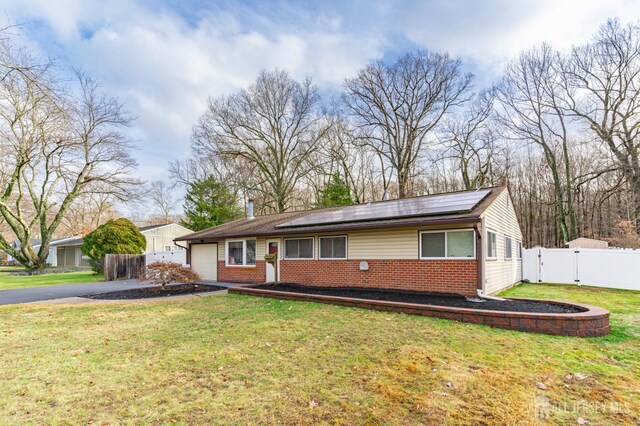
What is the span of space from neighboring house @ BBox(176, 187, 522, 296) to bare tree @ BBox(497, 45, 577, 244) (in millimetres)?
12513

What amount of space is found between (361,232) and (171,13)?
9.35 m

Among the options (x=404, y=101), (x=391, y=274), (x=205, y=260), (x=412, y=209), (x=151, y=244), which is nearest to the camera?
(x=391, y=274)

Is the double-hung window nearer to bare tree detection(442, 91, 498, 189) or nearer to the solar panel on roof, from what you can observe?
the solar panel on roof

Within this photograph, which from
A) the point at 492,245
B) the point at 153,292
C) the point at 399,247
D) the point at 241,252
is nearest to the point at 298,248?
the point at 241,252

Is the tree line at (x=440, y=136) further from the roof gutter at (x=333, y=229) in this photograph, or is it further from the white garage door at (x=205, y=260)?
the roof gutter at (x=333, y=229)

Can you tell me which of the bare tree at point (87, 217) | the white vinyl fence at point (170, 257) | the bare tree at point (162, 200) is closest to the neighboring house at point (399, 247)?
the white vinyl fence at point (170, 257)

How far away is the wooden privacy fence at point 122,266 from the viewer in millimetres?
17594

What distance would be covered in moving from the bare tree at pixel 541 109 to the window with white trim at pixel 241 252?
70.9ft

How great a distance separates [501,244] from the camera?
38.3 ft

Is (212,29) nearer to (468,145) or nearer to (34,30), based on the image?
(34,30)

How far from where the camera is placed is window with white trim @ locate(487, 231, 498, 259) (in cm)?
1019

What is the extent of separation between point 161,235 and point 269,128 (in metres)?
14.6

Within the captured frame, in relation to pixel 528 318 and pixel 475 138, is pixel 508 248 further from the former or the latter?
Result: pixel 475 138

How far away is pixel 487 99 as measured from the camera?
25.7m
